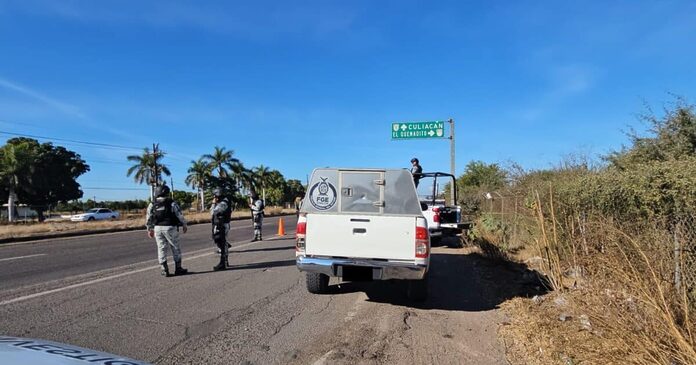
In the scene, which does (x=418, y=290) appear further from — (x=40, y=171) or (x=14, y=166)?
(x=40, y=171)

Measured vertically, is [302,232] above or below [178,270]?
above

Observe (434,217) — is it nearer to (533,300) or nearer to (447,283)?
(447,283)

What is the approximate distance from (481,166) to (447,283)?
34.2 metres

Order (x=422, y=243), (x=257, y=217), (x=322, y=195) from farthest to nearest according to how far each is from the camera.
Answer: (x=257, y=217), (x=322, y=195), (x=422, y=243)

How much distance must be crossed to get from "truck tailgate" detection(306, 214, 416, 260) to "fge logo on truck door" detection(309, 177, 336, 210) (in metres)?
0.38

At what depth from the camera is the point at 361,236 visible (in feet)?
22.2

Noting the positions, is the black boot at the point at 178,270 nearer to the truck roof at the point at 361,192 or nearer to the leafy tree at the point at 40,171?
the truck roof at the point at 361,192

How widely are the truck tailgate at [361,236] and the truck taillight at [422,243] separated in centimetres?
7

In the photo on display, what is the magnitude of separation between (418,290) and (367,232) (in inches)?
46.5

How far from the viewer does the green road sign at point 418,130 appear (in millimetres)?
25547

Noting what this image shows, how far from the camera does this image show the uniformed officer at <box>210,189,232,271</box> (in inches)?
401

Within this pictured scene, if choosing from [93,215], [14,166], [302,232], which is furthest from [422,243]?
[14,166]

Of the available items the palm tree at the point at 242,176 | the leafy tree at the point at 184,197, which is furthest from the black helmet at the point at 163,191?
the leafy tree at the point at 184,197

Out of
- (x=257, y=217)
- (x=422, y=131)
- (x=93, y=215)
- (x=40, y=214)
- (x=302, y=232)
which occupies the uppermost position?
(x=422, y=131)
